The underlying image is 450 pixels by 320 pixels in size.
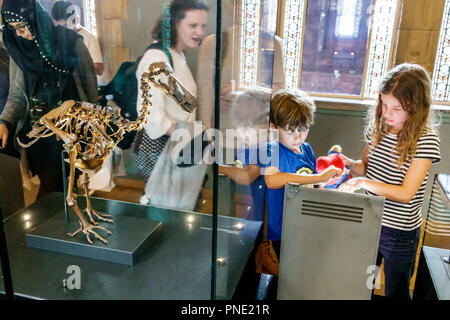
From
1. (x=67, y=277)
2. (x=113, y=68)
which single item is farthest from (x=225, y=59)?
(x=67, y=277)

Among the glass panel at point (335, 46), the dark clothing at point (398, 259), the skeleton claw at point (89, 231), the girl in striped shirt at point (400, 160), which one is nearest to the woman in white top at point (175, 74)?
the skeleton claw at point (89, 231)

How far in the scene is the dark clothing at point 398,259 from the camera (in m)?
1.45

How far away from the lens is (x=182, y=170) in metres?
1.24

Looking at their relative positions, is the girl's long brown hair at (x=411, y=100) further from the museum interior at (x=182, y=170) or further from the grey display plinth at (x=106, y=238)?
the grey display plinth at (x=106, y=238)

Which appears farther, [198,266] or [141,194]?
[141,194]

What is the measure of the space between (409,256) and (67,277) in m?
1.22

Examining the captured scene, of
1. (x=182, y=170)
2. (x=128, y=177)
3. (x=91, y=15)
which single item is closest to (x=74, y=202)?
(x=128, y=177)

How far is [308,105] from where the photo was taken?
1.47m

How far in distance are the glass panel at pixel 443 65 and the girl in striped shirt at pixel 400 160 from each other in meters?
2.07

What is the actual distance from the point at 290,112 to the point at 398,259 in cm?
70
